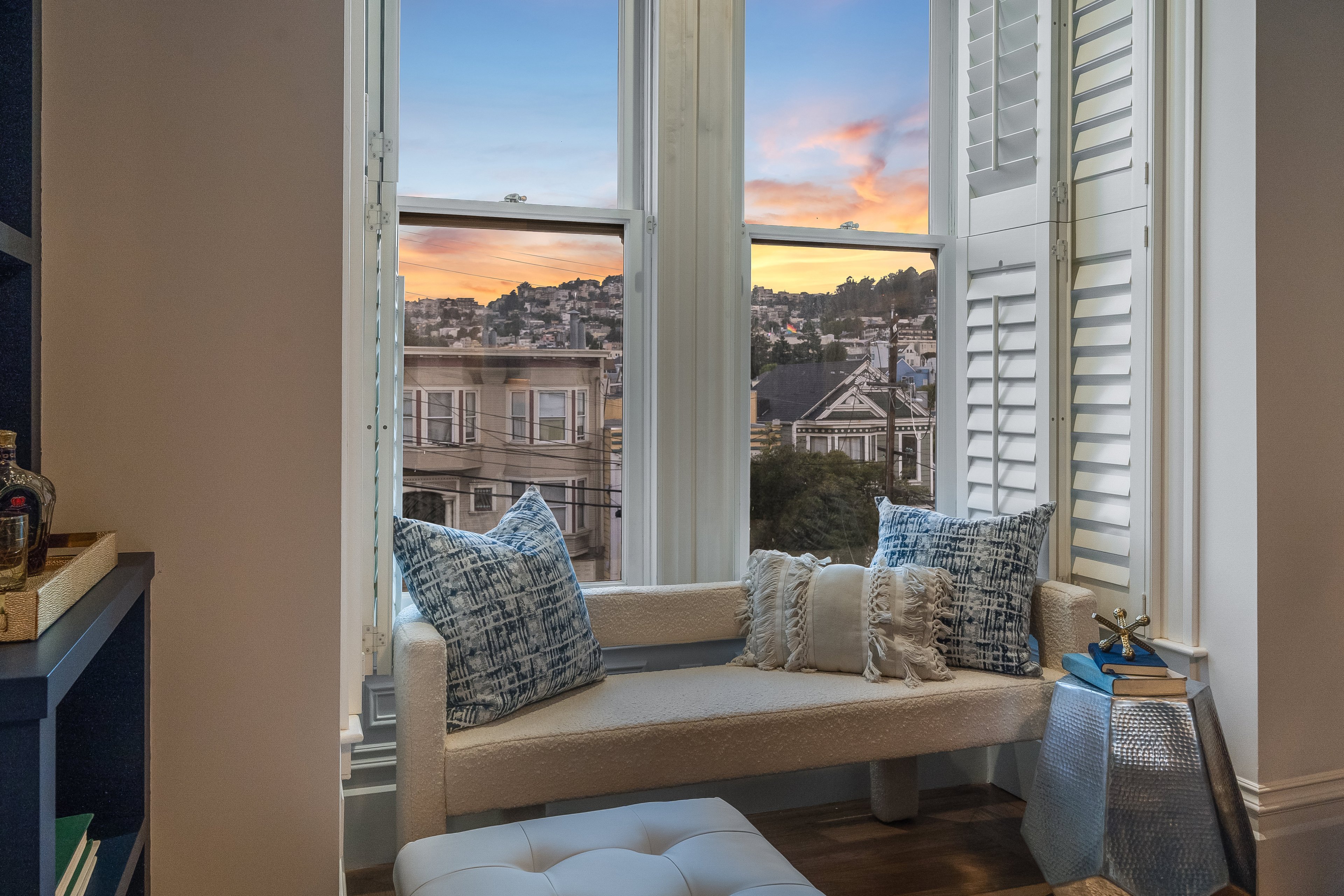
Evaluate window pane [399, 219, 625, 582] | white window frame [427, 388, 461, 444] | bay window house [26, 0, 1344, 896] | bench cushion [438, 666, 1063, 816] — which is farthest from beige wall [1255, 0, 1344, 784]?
white window frame [427, 388, 461, 444]

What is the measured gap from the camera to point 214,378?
1.53m

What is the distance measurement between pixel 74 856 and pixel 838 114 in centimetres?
277

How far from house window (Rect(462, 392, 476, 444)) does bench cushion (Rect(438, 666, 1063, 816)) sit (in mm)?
776

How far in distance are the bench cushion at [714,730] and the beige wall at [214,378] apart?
17.6 inches

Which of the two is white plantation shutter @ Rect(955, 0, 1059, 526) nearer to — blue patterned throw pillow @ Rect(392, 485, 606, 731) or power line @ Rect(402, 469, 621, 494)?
power line @ Rect(402, 469, 621, 494)

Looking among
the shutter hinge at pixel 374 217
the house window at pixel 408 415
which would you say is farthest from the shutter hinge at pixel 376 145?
the house window at pixel 408 415

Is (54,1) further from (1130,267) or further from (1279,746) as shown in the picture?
(1279,746)

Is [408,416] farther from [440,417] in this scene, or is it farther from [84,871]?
[84,871]

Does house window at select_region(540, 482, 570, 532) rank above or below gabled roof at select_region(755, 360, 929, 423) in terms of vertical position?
below

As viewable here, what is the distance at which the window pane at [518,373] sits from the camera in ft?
8.58

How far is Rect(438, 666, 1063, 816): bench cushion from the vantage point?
6.59 ft

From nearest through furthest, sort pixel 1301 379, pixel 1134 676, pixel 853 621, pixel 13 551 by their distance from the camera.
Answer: pixel 13 551
pixel 1134 676
pixel 1301 379
pixel 853 621

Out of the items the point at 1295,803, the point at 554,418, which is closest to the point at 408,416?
the point at 554,418

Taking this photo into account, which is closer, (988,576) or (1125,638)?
(1125,638)
